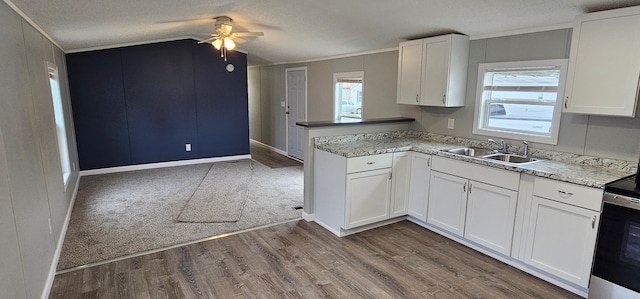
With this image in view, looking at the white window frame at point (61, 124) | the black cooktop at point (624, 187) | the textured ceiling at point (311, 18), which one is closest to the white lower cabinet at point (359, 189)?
the textured ceiling at point (311, 18)

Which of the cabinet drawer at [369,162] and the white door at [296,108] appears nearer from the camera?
the cabinet drawer at [369,162]

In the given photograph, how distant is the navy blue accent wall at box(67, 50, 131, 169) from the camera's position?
5594 millimetres

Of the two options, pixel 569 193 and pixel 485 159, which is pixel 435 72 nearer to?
pixel 485 159

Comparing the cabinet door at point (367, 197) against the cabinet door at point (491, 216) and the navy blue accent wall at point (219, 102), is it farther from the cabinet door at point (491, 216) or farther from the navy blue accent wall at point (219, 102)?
the navy blue accent wall at point (219, 102)

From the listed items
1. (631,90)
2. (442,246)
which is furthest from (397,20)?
(442,246)

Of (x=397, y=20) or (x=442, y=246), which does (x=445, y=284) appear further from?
(x=397, y=20)

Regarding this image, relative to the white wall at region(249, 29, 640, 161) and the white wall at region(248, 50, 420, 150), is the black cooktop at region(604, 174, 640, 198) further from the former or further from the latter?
the white wall at region(248, 50, 420, 150)

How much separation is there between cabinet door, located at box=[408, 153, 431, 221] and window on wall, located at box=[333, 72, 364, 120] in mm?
2141

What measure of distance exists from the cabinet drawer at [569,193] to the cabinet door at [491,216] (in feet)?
0.70

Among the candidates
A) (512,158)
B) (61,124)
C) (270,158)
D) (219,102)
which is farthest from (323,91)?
(61,124)

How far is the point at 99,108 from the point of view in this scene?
579 centimetres

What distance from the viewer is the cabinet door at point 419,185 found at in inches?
140

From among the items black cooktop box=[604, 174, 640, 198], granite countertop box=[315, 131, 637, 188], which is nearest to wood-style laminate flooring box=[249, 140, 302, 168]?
granite countertop box=[315, 131, 637, 188]

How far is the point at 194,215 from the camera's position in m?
3.99
